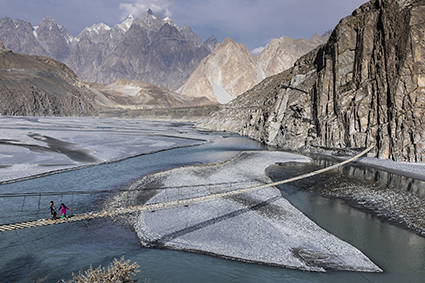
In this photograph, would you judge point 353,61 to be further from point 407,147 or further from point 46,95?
point 46,95

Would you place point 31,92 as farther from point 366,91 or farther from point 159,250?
point 159,250

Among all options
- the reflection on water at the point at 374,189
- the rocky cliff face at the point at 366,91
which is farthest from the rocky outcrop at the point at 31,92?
the reflection on water at the point at 374,189

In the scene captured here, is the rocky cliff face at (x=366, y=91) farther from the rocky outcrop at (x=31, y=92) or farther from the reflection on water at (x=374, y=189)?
the rocky outcrop at (x=31, y=92)

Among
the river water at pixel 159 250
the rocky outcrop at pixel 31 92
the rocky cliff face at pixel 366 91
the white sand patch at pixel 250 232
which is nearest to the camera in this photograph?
the river water at pixel 159 250

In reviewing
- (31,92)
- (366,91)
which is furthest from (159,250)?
(31,92)

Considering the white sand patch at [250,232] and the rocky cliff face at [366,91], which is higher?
the rocky cliff face at [366,91]
